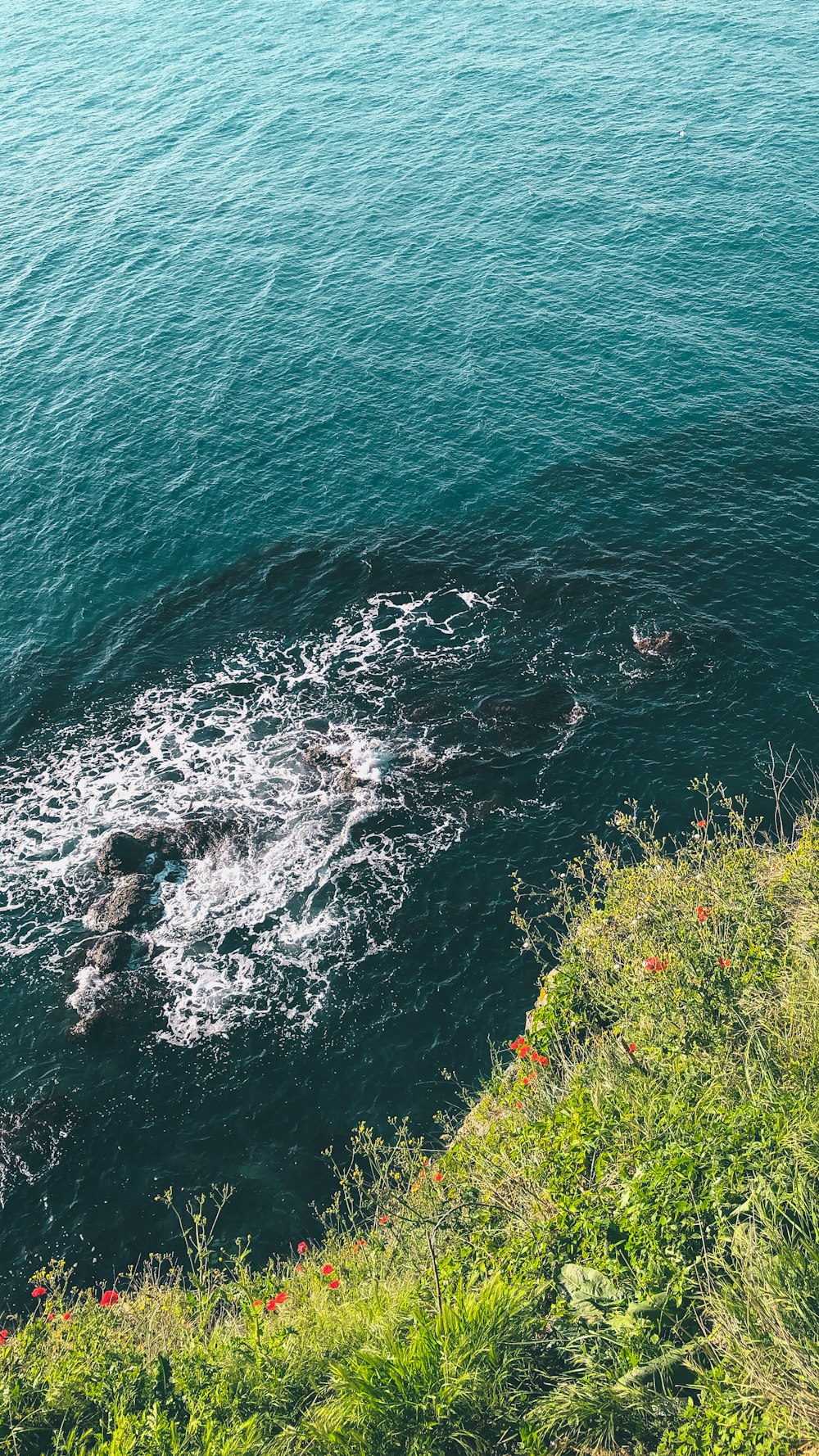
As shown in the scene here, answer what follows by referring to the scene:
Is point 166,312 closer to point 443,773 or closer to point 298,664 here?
point 298,664

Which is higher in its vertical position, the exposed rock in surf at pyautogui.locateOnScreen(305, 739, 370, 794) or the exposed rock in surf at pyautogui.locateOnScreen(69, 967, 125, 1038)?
the exposed rock in surf at pyautogui.locateOnScreen(305, 739, 370, 794)

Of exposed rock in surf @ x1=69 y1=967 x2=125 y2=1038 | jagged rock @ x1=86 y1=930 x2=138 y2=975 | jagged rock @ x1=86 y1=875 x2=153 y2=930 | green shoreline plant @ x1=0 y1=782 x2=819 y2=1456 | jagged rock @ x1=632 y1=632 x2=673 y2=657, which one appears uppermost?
green shoreline plant @ x1=0 y1=782 x2=819 y2=1456

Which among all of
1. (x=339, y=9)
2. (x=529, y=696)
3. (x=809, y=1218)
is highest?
(x=339, y=9)

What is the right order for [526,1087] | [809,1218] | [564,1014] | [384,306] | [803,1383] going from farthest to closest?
[384,306] < [564,1014] < [526,1087] < [809,1218] < [803,1383]

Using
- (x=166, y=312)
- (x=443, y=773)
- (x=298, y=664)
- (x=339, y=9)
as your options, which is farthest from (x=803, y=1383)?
(x=339, y=9)

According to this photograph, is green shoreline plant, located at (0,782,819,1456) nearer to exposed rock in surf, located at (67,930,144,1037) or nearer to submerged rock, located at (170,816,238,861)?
exposed rock in surf, located at (67,930,144,1037)

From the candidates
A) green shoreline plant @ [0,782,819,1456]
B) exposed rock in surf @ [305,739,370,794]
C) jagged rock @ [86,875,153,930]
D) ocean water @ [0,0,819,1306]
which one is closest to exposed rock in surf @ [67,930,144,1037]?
jagged rock @ [86,875,153,930]

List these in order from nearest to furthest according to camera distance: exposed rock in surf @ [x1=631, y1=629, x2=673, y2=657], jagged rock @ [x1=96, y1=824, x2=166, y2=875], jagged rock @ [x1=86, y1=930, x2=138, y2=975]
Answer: jagged rock @ [x1=86, y1=930, x2=138, y2=975]
jagged rock @ [x1=96, y1=824, x2=166, y2=875]
exposed rock in surf @ [x1=631, y1=629, x2=673, y2=657]

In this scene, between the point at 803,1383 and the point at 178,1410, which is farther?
the point at 178,1410
